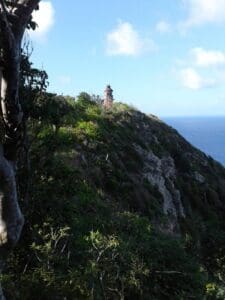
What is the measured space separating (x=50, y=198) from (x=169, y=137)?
67.5 ft

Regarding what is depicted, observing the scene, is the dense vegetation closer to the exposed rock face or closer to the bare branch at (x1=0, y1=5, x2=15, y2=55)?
the exposed rock face

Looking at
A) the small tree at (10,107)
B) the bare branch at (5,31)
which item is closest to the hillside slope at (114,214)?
the small tree at (10,107)

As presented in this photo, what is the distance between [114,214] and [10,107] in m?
8.83

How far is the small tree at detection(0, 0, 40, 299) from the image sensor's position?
7.59 m

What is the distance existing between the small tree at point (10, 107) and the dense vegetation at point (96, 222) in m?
0.61

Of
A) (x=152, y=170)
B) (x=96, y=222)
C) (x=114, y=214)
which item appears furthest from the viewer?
(x=152, y=170)

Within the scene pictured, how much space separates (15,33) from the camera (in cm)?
791

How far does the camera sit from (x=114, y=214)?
53.7ft

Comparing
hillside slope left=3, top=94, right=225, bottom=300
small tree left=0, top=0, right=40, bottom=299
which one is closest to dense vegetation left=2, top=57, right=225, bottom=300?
hillside slope left=3, top=94, right=225, bottom=300

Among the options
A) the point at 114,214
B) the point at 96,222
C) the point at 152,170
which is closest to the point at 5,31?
the point at 96,222

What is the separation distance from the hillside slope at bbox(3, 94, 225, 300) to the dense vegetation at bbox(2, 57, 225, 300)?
3cm

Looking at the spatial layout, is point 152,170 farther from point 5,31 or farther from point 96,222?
point 5,31

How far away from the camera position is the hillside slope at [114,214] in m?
10.4

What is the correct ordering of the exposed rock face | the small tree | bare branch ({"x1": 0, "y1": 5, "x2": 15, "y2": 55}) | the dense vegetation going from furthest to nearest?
the exposed rock face → the dense vegetation → the small tree → bare branch ({"x1": 0, "y1": 5, "x2": 15, "y2": 55})
